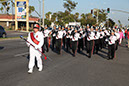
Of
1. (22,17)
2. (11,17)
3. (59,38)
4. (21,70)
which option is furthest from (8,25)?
(21,70)

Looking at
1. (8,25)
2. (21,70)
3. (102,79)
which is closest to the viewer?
(102,79)

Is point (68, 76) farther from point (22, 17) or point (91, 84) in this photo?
point (22, 17)

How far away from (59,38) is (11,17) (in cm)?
6126

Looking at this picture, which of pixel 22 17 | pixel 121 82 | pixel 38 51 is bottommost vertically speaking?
pixel 121 82

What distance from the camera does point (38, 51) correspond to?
7488mm

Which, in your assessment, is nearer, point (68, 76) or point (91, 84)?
point (91, 84)

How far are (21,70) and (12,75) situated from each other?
0.90m

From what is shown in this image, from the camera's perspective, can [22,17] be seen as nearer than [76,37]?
No

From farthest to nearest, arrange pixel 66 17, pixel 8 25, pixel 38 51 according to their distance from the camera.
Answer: pixel 8 25 → pixel 66 17 → pixel 38 51

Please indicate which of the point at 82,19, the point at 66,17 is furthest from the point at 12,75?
the point at 82,19

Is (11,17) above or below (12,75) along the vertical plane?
above

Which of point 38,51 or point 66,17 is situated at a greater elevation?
point 66,17

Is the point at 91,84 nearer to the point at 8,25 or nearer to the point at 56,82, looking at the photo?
the point at 56,82

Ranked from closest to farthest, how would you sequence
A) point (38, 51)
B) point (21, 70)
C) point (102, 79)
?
point (102, 79)
point (38, 51)
point (21, 70)
